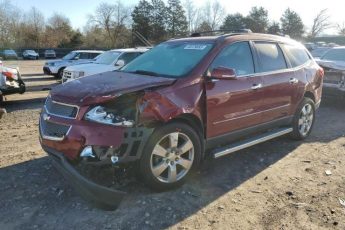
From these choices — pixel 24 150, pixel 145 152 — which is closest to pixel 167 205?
pixel 145 152

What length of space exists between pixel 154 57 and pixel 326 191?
3.02m

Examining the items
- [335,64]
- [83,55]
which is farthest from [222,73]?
[83,55]

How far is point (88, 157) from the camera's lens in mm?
3971

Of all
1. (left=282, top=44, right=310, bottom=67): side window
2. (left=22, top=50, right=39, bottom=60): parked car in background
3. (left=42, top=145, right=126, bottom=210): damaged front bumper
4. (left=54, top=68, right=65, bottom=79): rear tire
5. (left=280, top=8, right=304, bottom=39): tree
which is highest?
(left=280, top=8, right=304, bottom=39): tree

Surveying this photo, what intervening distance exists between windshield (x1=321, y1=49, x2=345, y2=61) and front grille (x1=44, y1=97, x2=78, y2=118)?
9334 mm

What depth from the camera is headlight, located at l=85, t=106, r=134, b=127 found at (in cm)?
398

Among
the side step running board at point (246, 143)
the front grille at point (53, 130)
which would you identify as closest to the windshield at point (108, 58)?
the side step running board at point (246, 143)

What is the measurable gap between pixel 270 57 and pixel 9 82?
7.85 metres

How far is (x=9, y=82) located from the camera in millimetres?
10727

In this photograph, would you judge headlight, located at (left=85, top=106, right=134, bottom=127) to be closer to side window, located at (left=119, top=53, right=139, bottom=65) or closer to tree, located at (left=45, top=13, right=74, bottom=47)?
side window, located at (left=119, top=53, right=139, bottom=65)

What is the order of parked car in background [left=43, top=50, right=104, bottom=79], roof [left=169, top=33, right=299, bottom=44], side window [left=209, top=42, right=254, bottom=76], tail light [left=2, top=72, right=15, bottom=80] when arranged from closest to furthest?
side window [left=209, top=42, right=254, bottom=76] → roof [left=169, top=33, right=299, bottom=44] → tail light [left=2, top=72, right=15, bottom=80] → parked car in background [left=43, top=50, right=104, bottom=79]

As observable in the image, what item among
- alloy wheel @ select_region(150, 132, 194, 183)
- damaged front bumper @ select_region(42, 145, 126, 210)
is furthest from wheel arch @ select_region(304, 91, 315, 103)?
damaged front bumper @ select_region(42, 145, 126, 210)

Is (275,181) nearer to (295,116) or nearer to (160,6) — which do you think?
(295,116)

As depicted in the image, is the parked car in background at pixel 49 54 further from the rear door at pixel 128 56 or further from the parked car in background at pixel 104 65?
the rear door at pixel 128 56
